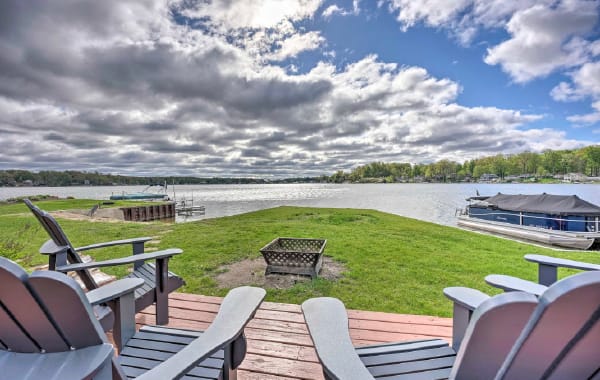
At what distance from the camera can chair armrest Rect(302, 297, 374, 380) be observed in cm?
85

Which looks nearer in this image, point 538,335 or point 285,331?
point 538,335

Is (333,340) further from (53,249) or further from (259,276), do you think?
(259,276)

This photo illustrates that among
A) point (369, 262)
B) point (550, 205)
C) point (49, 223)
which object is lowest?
point (369, 262)

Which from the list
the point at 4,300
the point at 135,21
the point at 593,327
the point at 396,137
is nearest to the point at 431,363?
the point at 593,327

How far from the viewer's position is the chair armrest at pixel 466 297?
4.30ft

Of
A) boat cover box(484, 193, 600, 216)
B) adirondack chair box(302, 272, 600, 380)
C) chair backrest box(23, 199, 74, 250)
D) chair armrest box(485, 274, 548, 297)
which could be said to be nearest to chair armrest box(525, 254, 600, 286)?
chair armrest box(485, 274, 548, 297)

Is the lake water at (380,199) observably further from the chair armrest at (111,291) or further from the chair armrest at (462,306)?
the chair armrest at (111,291)

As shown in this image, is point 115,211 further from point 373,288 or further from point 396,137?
point 396,137

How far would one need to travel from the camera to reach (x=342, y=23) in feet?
31.0

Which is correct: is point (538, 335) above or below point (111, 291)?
above

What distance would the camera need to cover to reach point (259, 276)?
4.65 meters

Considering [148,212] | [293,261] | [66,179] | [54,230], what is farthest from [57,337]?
[66,179]

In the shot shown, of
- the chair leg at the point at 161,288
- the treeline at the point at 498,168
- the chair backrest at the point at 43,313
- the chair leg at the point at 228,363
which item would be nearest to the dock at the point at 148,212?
the chair leg at the point at 161,288

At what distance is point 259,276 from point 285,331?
2.33m
